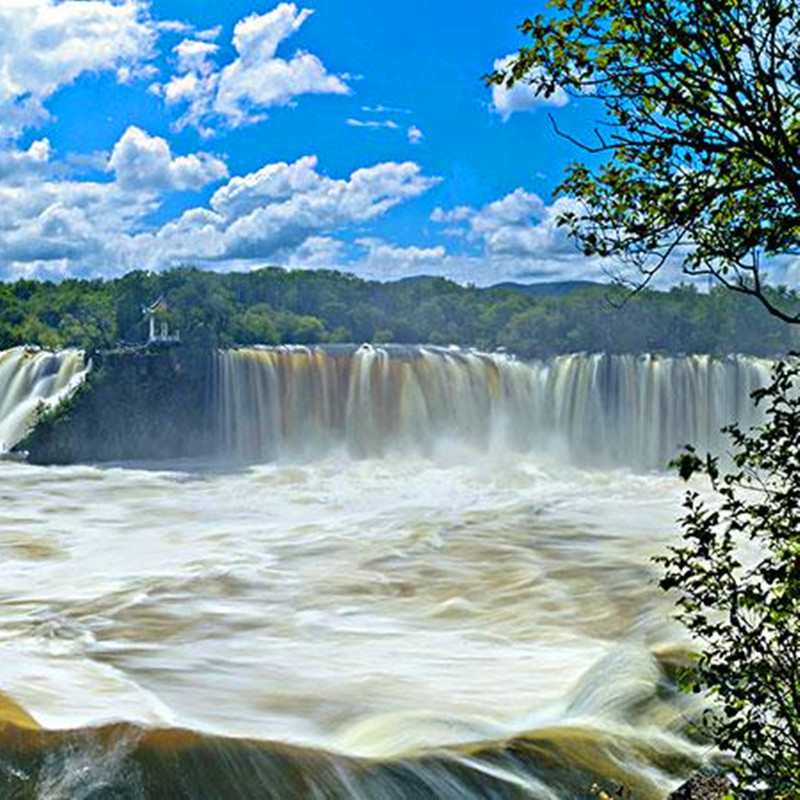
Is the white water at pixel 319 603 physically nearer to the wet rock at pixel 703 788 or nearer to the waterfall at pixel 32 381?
the wet rock at pixel 703 788

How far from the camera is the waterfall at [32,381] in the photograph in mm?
31250

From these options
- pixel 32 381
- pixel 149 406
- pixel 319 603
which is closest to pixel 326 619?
pixel 319 603

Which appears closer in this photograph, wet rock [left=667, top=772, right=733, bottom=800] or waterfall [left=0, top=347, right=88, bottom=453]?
wet rock [left=667, top=772, right=733, bottom=800]

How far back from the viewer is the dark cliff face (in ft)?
105

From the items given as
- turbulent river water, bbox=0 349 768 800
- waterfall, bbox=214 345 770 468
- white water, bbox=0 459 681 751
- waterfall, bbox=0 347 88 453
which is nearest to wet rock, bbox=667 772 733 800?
turbulent river water, bbox=0 349 768 800

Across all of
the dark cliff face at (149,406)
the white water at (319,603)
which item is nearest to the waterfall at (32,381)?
the dark cliff face at (149,406)

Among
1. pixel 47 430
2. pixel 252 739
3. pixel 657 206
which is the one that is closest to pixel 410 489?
pixel 47 430

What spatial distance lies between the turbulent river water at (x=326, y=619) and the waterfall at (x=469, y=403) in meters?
0.14

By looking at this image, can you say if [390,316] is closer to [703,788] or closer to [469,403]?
[469,403]

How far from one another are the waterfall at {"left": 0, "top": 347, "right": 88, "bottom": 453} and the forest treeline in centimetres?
127

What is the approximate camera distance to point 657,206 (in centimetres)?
449

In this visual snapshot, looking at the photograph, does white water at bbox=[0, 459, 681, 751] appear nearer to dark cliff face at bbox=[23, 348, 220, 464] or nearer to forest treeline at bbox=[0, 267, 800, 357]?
dark cliff face at bbox=[23, 348, 220, 464]

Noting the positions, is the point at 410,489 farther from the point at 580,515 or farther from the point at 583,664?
the point at 583,664

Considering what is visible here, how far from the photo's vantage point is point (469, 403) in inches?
1323
